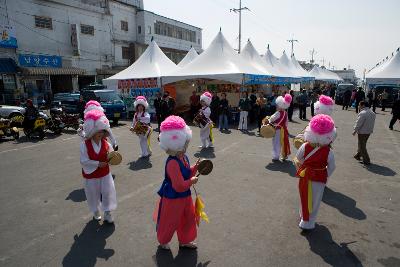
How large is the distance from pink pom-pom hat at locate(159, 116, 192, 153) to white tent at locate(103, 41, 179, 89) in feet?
45.6

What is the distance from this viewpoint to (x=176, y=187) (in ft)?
11.0

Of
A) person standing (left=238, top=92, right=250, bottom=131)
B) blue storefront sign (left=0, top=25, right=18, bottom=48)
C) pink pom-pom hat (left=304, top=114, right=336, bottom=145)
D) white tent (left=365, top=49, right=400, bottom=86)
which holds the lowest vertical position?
person standing (left=238, top=92, right=250, bottom=131)

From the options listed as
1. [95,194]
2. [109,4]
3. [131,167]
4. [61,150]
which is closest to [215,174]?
[131,167]

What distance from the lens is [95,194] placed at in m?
4.45

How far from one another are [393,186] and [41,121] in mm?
12186

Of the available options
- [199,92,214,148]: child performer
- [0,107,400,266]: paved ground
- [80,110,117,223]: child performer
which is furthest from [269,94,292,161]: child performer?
[80,110,117,223]: child performer

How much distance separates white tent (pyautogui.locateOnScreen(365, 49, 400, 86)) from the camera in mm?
22766

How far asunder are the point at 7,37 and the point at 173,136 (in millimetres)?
24276

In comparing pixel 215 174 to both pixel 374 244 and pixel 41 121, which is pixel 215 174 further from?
pixel 41 121

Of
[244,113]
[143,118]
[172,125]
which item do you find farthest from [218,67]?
[172,125]

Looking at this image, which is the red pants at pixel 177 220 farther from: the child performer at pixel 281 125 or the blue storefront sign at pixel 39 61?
the blue storefront sign at pixel 39 61

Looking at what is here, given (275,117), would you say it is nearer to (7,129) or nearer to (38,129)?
(38,129)

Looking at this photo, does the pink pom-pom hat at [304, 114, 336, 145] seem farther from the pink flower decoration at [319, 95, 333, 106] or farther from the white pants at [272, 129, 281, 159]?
the white pants at [272, 129, 281, 159]

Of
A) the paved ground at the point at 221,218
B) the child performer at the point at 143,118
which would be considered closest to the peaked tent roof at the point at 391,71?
the paved ground at the point at 221,218
